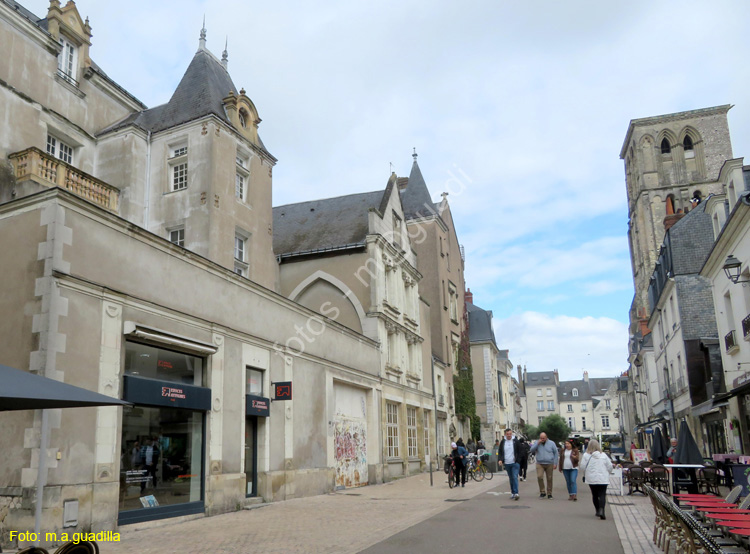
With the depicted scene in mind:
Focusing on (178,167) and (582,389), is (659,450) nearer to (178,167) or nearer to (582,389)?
(178,167)

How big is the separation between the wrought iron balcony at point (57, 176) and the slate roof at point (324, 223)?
34.0ft

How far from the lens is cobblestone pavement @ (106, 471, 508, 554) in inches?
358

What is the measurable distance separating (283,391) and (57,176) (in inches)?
303

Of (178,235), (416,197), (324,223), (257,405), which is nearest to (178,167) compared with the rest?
(178,235)

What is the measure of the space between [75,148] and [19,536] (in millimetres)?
13656

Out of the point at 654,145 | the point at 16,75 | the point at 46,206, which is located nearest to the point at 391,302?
the point at 16,75

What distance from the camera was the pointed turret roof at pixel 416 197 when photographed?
1553 inches

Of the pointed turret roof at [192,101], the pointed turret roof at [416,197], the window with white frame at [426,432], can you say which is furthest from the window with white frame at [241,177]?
the pointed turret roof at [416,197]

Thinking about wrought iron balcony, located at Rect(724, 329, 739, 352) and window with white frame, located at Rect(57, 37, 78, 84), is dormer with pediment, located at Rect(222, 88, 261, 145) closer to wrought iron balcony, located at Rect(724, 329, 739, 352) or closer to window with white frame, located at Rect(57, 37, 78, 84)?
window with white frame, located at Rect(57, 37, 78, 84)

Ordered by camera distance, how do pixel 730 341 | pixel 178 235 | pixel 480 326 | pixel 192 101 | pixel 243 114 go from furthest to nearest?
1. pixel 480 326
2. pixel 243 114
3. pixel 192 101
4. pixel 178 235
5. pixel 730 341

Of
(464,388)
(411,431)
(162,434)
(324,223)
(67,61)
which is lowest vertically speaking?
(411,431)

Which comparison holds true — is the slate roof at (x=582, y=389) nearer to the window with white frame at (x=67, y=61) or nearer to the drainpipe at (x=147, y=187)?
the drainpipe at (x=147, y=187)

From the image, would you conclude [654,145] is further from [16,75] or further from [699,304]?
[16,75]

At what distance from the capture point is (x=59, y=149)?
752 inches
